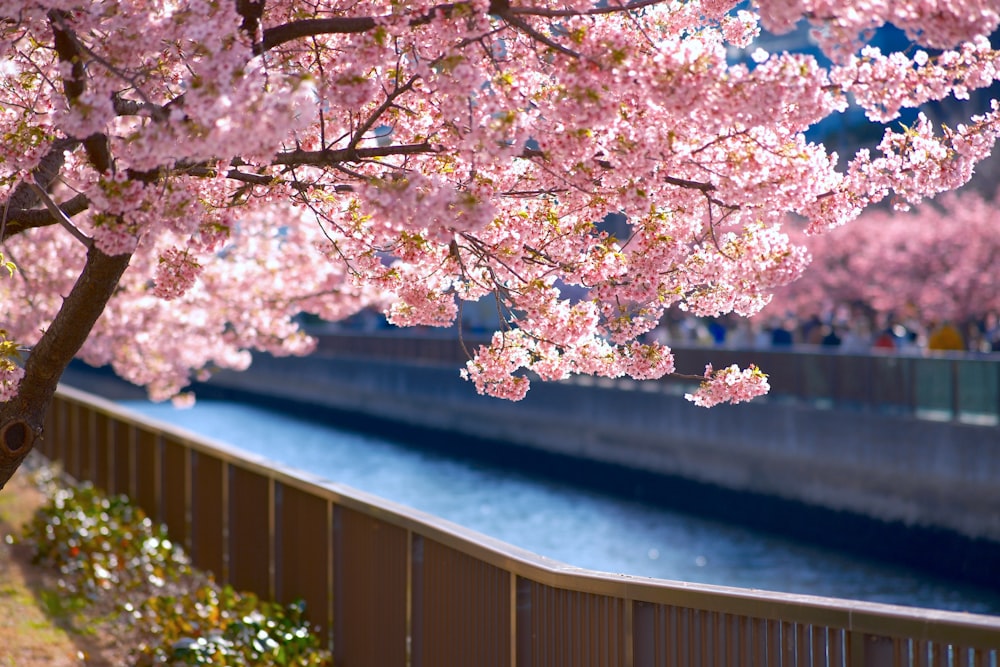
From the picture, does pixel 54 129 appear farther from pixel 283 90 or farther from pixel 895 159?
pixel 895 159

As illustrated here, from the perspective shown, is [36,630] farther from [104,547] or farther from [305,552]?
[104,547]

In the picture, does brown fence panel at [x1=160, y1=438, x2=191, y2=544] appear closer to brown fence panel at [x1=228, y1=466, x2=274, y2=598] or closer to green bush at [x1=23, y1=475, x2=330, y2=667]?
green bush at [x1=23, y1=475, x2=330, y2=667]

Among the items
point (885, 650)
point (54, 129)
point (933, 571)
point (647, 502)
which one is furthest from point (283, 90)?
point (647, 502)

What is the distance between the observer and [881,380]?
21.6 meters

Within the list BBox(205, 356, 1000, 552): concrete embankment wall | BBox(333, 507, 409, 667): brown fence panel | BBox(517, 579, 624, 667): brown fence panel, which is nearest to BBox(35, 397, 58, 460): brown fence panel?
BBox(333, 507, 409, 667): brown fence panel

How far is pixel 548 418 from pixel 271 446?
9.81 m

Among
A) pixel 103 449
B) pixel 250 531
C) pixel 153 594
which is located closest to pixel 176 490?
pixel 153 594

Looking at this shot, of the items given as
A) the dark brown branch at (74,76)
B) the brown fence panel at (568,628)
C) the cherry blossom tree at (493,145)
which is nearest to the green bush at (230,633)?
the brown fence panel at (568,628)

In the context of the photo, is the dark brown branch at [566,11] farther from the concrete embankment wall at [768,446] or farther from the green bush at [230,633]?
the concrete embankment wall at [768,446]

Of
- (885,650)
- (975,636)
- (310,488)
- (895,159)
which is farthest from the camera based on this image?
(310,488)

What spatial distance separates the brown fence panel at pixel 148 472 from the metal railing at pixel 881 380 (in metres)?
6.32

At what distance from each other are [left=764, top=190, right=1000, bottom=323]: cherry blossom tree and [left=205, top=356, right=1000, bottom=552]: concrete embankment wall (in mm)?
13468

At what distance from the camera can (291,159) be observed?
225 inches

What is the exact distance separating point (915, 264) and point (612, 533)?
964 inches
